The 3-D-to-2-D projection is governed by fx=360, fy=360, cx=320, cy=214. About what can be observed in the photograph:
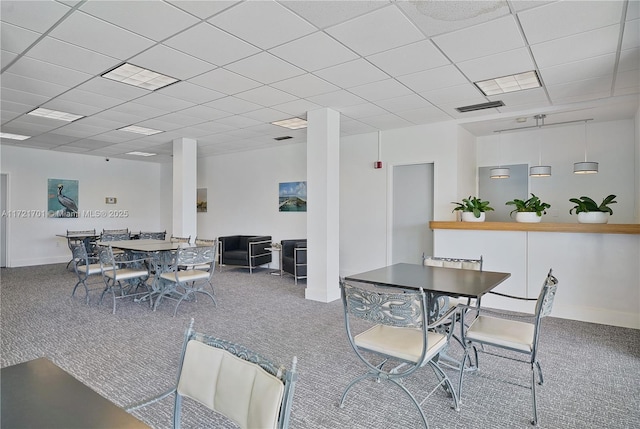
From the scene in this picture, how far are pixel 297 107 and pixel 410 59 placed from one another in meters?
2.08

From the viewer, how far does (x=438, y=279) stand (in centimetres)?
288

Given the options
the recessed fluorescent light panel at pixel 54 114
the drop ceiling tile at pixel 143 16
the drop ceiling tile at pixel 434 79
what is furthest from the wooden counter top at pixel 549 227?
the recessed fluorescent light panel at pixel 54 114

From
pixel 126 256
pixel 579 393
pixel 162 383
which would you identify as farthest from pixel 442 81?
pixel 126 256

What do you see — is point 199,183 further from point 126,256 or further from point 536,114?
point 536,114

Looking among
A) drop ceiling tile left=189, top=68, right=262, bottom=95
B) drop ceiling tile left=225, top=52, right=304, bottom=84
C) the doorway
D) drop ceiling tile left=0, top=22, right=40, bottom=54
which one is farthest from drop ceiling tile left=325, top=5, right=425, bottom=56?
the doorway

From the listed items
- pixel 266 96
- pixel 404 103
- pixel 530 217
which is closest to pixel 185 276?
pixel 266 96

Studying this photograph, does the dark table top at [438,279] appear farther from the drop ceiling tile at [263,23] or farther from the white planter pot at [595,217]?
the white planter pot at [595,217]

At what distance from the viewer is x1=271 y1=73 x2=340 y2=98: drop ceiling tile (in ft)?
13.8

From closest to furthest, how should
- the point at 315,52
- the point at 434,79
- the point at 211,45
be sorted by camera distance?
the point at 211,45 < the point at 315,52 < the point at 434,79

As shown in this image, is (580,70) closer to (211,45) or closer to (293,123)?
(211,45)

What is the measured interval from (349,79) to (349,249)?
12.4ft

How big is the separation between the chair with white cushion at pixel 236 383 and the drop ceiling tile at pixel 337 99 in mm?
3953

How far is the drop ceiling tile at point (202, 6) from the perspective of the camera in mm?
2656

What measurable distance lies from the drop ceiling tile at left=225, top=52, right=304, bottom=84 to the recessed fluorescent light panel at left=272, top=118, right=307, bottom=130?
189 centimetres
